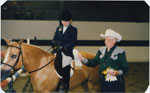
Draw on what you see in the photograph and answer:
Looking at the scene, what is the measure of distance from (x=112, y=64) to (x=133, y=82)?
333 centimetres

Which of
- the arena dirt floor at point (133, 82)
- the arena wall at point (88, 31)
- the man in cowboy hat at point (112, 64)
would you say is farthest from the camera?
the arena wall at point (88, 31)

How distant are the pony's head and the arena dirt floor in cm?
196

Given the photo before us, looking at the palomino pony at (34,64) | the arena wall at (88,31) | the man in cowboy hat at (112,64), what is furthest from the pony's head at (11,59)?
the arena wall at (88,31)

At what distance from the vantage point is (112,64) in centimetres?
242

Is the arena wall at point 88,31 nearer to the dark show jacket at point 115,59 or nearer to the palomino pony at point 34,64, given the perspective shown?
the palomino pony at point 34,64

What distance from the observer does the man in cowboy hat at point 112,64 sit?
2.38 metres

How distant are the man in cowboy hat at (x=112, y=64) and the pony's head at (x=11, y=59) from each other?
1108 millimetres

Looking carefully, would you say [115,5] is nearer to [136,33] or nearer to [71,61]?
[136,33]

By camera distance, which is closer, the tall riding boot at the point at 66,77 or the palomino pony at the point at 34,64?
the palomino pony at the point at 34,64

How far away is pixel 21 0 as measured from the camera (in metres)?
8.29

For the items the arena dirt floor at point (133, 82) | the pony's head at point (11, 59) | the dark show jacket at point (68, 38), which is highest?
the dark show jacket at point (68, 38)

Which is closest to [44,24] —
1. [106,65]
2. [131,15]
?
[131,15]

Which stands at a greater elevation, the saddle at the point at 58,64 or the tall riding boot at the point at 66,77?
the saddle at the point at 58,64

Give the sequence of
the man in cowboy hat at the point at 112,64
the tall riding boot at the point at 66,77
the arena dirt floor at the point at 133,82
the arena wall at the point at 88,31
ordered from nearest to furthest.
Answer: the man in cowboy hat at the point at 112,64 → the tall riding boot at the point at 66,77 → the arena dirt floor at the point at 133,82 → the arena wall at the point at 88,31
